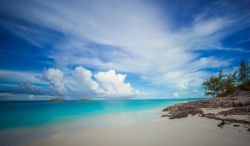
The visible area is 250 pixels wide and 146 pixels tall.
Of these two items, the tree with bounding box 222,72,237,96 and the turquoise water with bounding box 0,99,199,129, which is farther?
the tree with bounding box 222,72,237,96

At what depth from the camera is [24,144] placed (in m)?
Result: 9.88

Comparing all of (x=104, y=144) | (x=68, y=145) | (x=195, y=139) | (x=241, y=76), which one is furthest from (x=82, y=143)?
(x=241, y=76)

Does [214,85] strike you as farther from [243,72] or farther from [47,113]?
[47,113]

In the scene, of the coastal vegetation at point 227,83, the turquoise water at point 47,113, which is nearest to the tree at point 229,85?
the coastal vegetation at point 227,83

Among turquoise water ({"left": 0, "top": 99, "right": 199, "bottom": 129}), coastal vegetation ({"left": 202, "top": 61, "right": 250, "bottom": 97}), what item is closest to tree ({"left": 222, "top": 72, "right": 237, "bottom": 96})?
Result: coastal vegetation ({"left": 202, "top": 61, "right": 250, "bottom": 97})

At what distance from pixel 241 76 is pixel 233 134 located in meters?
45.4

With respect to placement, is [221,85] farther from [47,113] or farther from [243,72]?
[47,113]

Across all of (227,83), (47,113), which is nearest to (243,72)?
(227,83)

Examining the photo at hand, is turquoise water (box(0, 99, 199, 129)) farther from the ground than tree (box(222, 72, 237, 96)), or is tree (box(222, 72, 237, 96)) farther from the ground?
tree (box(222, 72, 237, 96))

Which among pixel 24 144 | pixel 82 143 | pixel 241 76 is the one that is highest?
pixel 241 76

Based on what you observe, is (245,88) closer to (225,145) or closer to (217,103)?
(217,103)

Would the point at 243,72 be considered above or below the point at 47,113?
above

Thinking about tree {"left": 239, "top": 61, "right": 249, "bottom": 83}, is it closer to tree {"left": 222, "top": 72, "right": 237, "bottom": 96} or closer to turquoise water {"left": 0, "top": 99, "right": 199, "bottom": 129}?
tree {"left": 222, "top": 72, "right": 237, "bottom": 96}

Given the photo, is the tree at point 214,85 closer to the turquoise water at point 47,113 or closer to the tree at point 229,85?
the tree at point 229,85
